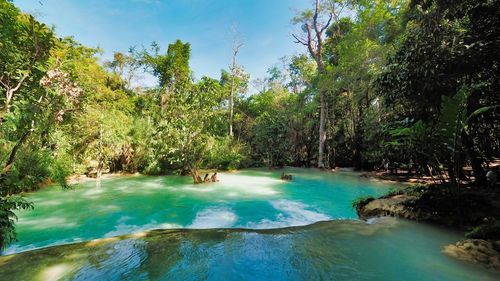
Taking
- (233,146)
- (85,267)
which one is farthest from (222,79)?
(85,267)

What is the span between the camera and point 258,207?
27.7 feet

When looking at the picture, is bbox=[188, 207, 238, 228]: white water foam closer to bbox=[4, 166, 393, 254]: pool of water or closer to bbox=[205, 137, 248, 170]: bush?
bbox=[4, 166, 393, 254]: pool of water

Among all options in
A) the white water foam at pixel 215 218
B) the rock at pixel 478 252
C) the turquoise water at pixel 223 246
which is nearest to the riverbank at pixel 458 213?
the rock at pixel 478 252

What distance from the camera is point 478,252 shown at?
3592 millimetres

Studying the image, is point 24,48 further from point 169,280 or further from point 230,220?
point 230,220

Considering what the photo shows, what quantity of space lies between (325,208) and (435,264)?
4973mm

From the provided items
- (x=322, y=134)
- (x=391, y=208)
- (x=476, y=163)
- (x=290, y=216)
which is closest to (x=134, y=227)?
(x=290, y=216)

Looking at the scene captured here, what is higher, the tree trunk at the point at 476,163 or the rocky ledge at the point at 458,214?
the tree trunk at the point at 476,163

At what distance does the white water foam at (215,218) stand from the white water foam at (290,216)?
0.65 m

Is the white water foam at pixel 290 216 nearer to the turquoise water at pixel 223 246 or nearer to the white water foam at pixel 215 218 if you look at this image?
the turquoise water at pixel 223 246

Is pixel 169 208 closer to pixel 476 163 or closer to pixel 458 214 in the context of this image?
pixel 458 214

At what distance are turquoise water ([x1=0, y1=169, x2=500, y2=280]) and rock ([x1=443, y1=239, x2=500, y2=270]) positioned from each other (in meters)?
0.17

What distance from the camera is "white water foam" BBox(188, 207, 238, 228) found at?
6493mm

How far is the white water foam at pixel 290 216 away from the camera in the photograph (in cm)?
655
